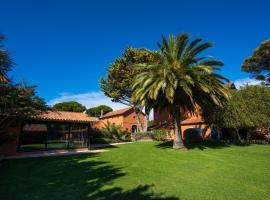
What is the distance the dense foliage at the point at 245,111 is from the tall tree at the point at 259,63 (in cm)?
1017

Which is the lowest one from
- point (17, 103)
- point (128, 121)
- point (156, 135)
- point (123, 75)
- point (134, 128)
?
point (156, 135)

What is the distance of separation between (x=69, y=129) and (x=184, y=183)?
48.4 ft

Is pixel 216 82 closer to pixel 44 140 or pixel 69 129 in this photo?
pixel 69 129

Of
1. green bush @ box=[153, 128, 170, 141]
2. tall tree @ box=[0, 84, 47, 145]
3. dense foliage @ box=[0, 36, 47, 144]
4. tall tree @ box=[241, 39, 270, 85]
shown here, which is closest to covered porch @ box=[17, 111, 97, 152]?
tall tree @ box=[0, 84, 47, 145]

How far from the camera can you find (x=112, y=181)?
7379 millimetres

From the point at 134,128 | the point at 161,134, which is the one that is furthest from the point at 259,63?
the point at 134,128

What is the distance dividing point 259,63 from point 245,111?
45.9 ft

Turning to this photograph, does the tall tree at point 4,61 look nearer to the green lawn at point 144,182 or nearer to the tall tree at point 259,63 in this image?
the green lawn at point 144,182

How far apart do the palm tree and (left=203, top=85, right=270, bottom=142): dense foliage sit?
12.4ft

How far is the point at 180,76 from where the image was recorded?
1502 centimetres

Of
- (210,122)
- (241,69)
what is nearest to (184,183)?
(210,122)

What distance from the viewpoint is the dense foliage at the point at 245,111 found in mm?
18766

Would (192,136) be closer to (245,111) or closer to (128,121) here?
(245,111)

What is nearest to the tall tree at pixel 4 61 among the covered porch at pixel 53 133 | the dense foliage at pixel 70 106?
the covered porch at pixel 53 133
